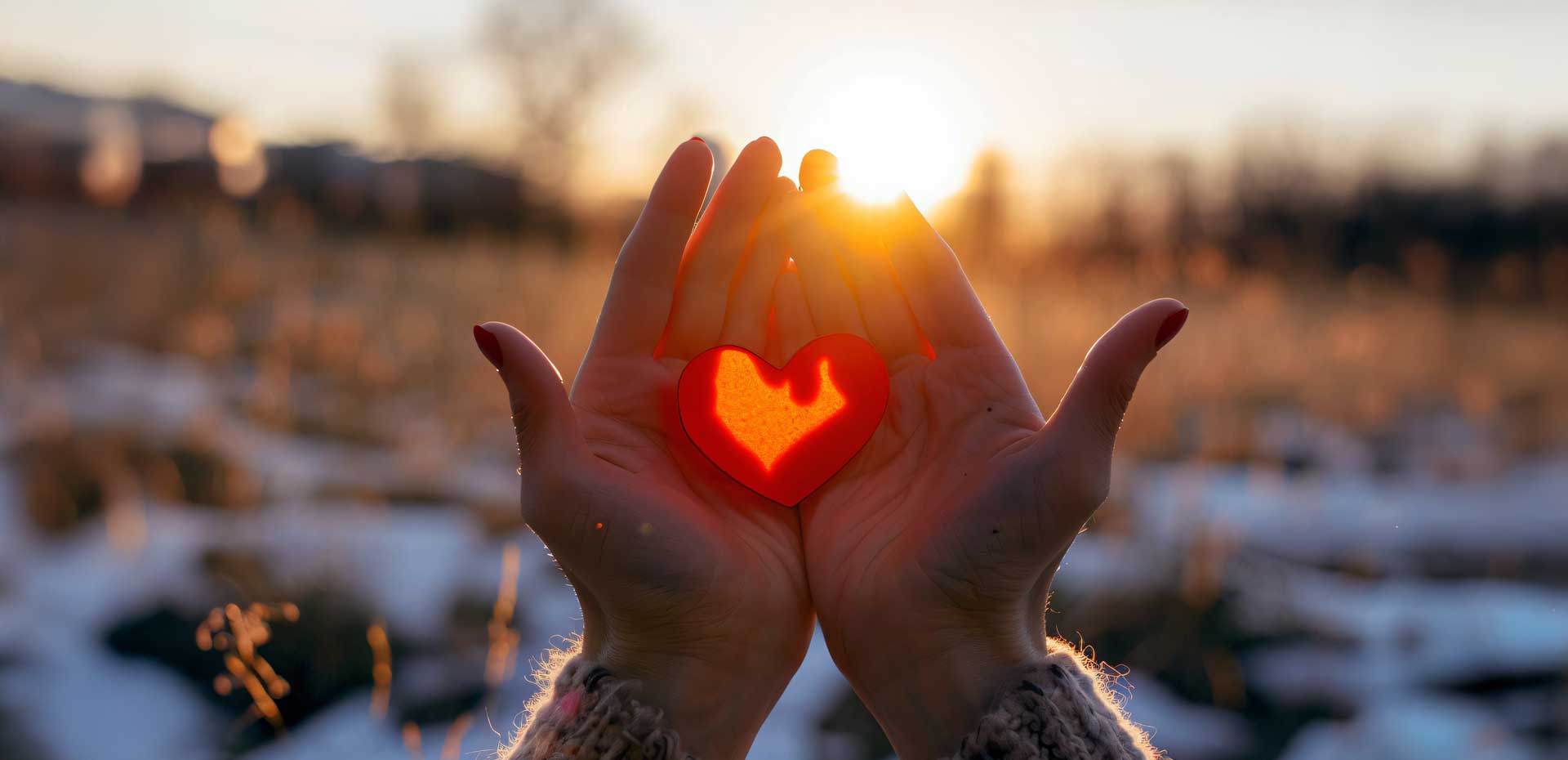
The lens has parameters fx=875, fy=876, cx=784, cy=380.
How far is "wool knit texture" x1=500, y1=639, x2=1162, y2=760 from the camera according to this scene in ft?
4.65

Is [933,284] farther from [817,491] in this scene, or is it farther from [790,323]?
[817,491]

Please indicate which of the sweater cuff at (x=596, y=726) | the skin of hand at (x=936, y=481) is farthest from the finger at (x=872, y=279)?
the sweater cuff at (x=596, y=726)

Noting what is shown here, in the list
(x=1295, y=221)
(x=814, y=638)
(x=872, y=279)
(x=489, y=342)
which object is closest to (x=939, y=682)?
(x=872, y=279)

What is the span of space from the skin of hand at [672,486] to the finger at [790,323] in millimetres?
37

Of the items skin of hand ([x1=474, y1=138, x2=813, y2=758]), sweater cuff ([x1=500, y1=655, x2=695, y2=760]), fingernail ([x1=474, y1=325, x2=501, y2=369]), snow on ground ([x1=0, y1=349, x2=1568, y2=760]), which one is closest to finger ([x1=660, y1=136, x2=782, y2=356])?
skin of hand ([x1=474, y1=138, x2=813, y2=758])

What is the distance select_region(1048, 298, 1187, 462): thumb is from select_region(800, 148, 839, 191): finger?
769mm

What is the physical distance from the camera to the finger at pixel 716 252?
197cm

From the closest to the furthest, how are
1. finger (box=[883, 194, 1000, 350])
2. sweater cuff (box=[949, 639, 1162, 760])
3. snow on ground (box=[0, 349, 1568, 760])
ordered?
1. sweater cuff (box=[949, 639, 1162, 760])
2. finger (box=[883, 194, 1000, 350])
3. snow on ground (box=[0, 349, 1568, 760])

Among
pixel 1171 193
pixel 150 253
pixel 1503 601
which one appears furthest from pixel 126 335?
pixel 1171 193

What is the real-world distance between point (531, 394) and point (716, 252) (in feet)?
2.03

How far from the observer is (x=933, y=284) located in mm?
1872

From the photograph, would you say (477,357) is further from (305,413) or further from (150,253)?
(150,253)

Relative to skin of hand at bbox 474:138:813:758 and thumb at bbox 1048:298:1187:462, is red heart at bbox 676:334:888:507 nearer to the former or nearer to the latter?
skin of hand at bbox 474:138:813:758

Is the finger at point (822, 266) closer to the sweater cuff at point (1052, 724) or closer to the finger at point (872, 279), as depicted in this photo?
the finger at point (872, 279)
